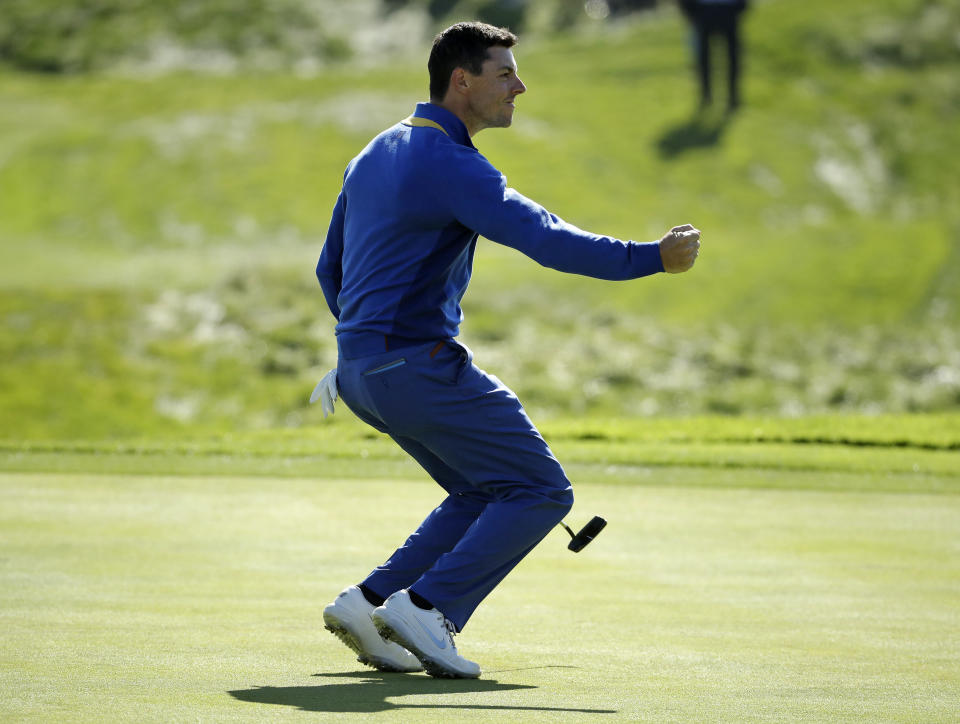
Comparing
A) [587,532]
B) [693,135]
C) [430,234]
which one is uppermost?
[693,135]

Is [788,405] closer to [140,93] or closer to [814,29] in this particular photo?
[140,93]

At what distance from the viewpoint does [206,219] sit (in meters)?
40.9

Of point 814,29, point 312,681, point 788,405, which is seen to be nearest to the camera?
point 312,681

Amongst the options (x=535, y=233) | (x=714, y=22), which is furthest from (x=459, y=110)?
(x=714, y=22)

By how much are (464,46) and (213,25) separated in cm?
8985

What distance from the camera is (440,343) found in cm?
418

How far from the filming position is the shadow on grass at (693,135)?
5138 cm

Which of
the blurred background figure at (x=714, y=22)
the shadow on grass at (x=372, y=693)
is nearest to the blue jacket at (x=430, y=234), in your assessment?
the shadow on grass at (x=372, y=693)

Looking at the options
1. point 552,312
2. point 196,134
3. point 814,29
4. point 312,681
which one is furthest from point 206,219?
point 312,681

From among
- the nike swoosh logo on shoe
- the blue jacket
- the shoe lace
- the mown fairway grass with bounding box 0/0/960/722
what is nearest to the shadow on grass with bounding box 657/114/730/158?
the mown fairway grass with bounding box 0/0/960/722

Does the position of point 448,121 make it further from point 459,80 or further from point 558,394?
point 558,394

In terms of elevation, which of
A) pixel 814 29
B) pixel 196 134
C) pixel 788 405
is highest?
pixel 814 29

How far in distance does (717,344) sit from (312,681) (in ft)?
85.3

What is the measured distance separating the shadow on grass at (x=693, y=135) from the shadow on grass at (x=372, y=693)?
4780cm
